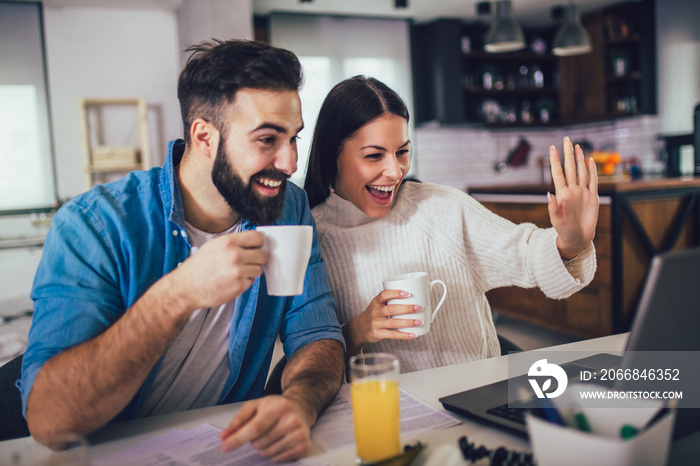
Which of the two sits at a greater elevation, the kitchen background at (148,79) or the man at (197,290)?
the kitchen background at (148,79)

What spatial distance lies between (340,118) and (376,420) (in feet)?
3.10

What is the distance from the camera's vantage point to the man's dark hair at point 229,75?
1.10 m

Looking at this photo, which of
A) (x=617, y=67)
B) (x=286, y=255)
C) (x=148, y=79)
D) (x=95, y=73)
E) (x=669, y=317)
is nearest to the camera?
(x=669, y=317)

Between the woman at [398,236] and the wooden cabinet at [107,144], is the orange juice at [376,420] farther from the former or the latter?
the wooden cabinet at [107,144]

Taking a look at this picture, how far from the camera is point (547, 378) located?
983mm

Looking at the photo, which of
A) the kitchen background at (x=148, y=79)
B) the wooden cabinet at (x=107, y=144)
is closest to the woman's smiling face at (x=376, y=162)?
the kitchen background at (x=148, y=79)

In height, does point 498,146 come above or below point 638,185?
above

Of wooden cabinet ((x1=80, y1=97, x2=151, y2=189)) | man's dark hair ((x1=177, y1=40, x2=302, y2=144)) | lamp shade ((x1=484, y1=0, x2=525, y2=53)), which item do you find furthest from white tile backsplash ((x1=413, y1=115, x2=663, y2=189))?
man's dark hair ((x1=177, y1=40, x2=302, y2=144))

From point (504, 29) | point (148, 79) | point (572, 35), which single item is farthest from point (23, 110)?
point (572, 35)

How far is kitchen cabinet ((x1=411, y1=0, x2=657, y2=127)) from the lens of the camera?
16.6 ft

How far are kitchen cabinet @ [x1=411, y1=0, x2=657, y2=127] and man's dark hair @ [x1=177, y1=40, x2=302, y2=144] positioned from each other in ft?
13.9

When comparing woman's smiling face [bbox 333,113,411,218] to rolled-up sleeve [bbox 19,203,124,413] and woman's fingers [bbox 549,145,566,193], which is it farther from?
rolled-up sleeve [bbox 19,203,124,413]

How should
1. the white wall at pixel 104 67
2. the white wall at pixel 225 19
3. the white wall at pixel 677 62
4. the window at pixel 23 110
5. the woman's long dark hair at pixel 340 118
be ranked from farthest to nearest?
the white wall at pixel 677 62 → the white wall at pixel 104 67 → the window at pixel 23 110 → the white wall at pixel 225 19 → the woman's long dark hair at pixel 340 118

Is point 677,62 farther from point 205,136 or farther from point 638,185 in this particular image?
point 205,136
